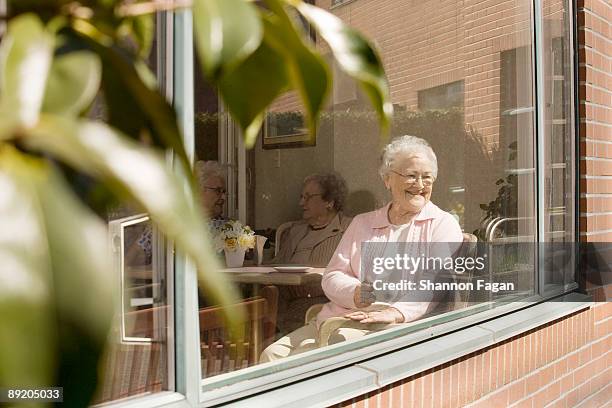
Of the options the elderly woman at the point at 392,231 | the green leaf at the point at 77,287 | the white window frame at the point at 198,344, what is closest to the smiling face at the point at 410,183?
the elderly woman at the point at 392,231

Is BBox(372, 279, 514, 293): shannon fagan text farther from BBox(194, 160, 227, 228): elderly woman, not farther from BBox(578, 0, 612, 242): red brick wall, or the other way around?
BBox(578, 0, 612, 242): red brick wall

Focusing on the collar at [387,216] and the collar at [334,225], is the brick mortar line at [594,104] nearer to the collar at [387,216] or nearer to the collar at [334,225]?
the collar at [387,216]

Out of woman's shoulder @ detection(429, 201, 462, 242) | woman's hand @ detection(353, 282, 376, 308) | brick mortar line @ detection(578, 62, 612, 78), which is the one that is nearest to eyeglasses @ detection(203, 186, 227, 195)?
woman's hand @ detection(353, 282, 376, 308)

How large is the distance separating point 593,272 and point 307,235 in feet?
7.94

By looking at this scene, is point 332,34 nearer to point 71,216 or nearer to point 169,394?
point 71,216

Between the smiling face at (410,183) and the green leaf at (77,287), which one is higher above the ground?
the smiling face at (410,183)

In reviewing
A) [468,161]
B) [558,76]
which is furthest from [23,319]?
[558,76]

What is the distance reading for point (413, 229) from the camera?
10.9 feet

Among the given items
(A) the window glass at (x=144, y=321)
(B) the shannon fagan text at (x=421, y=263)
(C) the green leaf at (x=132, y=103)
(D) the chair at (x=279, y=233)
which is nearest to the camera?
(C) the green leaf at (x=132, y=103)

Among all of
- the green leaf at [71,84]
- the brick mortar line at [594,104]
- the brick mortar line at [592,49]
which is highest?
the brick mortar line at [592,49]

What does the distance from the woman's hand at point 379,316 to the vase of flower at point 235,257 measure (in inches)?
25.5

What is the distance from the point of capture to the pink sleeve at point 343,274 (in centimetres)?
309

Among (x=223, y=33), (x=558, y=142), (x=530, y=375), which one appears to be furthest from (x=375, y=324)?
(x=223, y=33)

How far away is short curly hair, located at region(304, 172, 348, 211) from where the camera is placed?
3.09 m
